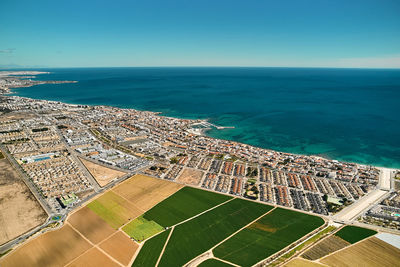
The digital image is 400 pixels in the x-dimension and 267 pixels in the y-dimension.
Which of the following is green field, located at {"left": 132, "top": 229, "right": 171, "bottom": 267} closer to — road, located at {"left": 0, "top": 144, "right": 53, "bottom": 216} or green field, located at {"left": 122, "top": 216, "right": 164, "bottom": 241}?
green field, located at {"left": 122, "top": 216, "right": 164, "bottom": 241}

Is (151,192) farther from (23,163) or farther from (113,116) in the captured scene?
(113,116)

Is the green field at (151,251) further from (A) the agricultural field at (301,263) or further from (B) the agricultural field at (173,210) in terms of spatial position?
(A) the agricultural field at (301,263)

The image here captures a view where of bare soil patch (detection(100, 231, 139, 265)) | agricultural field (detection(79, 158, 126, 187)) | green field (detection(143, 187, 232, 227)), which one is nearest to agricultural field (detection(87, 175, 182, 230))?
green field (detection(143, 187, 232, 227))

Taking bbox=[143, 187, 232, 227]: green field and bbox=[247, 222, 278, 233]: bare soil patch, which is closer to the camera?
bbox=[247, 222, 278, 233]: bare soil patch

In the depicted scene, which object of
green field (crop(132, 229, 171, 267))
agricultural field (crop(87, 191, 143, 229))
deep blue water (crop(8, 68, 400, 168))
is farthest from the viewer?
deep blue water (crop(8, 68, 400, 168))

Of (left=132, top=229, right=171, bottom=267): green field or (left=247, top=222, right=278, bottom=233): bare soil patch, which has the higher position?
(left=247, top=222, right=278, bottom=233): bare soil patch

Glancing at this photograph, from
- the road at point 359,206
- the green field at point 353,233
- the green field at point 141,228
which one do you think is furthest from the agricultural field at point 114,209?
the road at point 359,206

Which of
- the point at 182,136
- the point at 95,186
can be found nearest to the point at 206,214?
the point at 95,186
